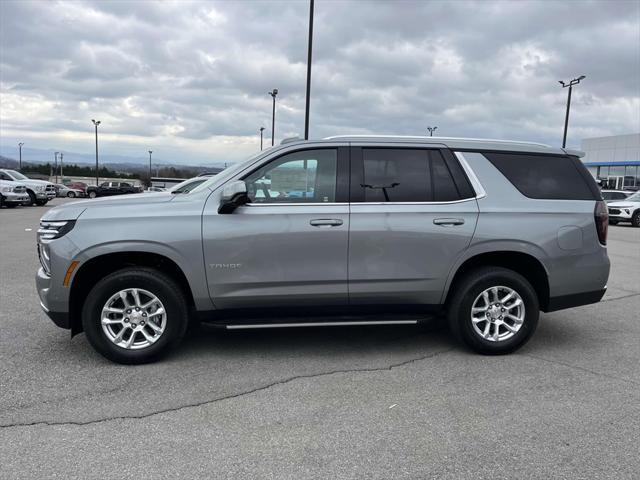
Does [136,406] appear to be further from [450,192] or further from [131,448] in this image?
[450,192]

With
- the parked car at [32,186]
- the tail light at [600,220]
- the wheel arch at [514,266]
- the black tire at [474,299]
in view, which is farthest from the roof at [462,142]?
the parked car at [32,186]

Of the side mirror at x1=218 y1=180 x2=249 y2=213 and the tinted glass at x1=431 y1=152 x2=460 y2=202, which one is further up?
the tinted glass at x1=431 y1=152 x2=460 y2=202

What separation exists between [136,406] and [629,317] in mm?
5496

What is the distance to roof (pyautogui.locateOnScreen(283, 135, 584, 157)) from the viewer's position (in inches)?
184

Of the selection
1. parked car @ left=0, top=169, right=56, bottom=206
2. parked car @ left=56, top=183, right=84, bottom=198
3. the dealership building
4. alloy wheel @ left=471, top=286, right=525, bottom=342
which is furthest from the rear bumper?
the dealership building

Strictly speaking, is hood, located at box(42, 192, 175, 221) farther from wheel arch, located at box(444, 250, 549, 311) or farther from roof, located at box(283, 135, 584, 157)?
wheel arch, located at box(444, 250, 549, 311)

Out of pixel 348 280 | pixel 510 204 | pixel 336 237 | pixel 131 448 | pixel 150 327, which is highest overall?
pixel 510 204

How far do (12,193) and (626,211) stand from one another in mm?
27080

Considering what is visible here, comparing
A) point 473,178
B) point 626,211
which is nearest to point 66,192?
point 626,211

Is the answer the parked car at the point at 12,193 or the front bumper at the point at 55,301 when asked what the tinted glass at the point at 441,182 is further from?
the parked car at the point at 12,193

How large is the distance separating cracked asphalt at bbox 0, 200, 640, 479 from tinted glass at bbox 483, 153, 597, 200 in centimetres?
146

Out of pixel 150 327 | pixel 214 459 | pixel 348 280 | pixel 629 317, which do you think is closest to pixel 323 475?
pixel 214 459

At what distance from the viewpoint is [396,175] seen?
4629 mm

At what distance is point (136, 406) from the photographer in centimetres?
362
